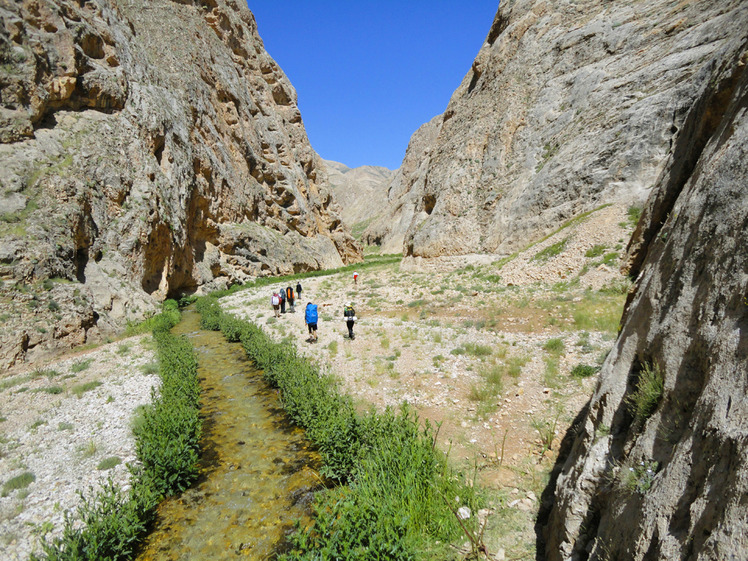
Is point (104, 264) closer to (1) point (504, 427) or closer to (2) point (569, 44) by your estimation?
(1) point (504, 427)

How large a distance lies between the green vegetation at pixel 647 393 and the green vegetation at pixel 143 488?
7122 mm

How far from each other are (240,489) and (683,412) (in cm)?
736

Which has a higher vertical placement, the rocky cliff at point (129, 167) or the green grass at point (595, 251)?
the rocky cliff at point (129, 167)

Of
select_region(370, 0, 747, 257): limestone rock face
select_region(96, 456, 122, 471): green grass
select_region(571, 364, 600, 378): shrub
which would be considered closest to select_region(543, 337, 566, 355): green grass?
select_region(571, 364, 600, 378): shrub

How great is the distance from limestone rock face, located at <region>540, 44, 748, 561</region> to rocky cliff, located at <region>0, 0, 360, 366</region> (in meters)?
18.0

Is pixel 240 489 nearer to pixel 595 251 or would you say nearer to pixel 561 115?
pixel 595 251

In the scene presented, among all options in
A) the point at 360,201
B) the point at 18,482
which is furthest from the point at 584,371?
the point at 360,201

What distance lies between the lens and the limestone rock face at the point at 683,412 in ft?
8.69

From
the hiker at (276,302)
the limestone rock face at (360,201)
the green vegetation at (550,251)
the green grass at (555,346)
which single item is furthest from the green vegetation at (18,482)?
the limestone rock face at (360,201)

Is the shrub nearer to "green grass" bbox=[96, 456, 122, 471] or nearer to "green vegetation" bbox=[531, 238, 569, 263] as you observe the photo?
"green grass" bbox=[96, 456, 122, 471]

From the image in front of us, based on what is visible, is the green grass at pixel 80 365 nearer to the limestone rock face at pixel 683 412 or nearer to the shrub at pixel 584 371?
the limestone rock face at pixel 683 412

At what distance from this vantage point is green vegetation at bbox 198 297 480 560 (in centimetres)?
486

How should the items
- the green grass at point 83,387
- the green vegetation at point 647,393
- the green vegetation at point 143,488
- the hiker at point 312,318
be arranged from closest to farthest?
the green vegetation at point 647,393, the green vegetation at point 143,488, the green grass at point 83,387, the hiker at point 312,318

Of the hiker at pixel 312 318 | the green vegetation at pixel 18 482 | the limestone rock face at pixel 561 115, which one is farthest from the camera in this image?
the limestone rock face at pixel 561 115
